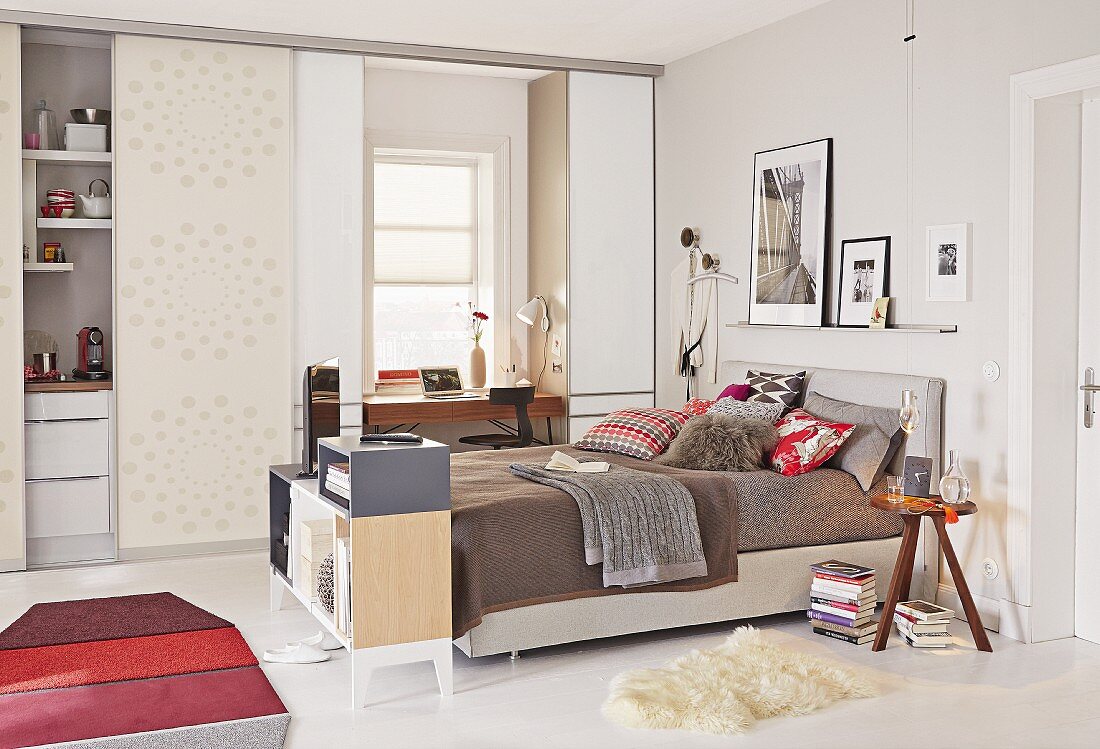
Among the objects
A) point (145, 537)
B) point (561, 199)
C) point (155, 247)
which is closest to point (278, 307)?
point (155, 247)

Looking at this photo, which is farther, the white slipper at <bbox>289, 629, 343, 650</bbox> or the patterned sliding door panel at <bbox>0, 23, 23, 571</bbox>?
the patterned sliding door panel at <bbox>0, 23, 23, 571</bbox>

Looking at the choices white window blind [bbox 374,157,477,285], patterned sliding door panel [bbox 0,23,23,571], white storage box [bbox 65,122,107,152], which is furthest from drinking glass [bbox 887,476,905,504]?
white storage box [bbox 65,122,107,152]

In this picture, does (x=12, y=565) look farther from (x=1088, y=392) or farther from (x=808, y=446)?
(x=1088, y=392)

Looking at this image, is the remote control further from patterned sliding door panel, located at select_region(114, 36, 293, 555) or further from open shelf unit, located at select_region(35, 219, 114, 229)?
open shelf unit, located at select_region(35, 219, 114, 229)

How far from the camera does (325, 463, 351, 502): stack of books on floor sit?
3523 millimetres

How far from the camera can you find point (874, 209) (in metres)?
4.73

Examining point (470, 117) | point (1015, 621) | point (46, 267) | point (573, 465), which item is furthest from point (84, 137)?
point (1015, 621)

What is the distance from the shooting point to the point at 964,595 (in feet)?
13.0

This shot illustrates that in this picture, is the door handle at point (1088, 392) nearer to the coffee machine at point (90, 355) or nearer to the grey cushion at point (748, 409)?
the grey cushion at point (748, 409)

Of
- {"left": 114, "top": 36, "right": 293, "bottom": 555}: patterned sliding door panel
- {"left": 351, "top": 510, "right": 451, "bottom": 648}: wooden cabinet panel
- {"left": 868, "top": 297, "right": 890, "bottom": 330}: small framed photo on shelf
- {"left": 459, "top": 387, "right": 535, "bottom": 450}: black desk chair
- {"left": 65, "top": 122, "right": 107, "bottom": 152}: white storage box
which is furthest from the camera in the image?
{"left": 459, "top": 387, "right": 535, "bottom": 450}: black desk chair

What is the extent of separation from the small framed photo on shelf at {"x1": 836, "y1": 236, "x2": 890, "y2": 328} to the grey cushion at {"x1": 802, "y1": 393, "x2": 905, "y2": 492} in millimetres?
A: 442

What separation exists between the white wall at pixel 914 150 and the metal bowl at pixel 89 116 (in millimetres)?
3267

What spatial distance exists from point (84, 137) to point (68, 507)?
6.26 ft

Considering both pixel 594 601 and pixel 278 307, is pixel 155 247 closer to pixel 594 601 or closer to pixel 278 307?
pixel 278 307
